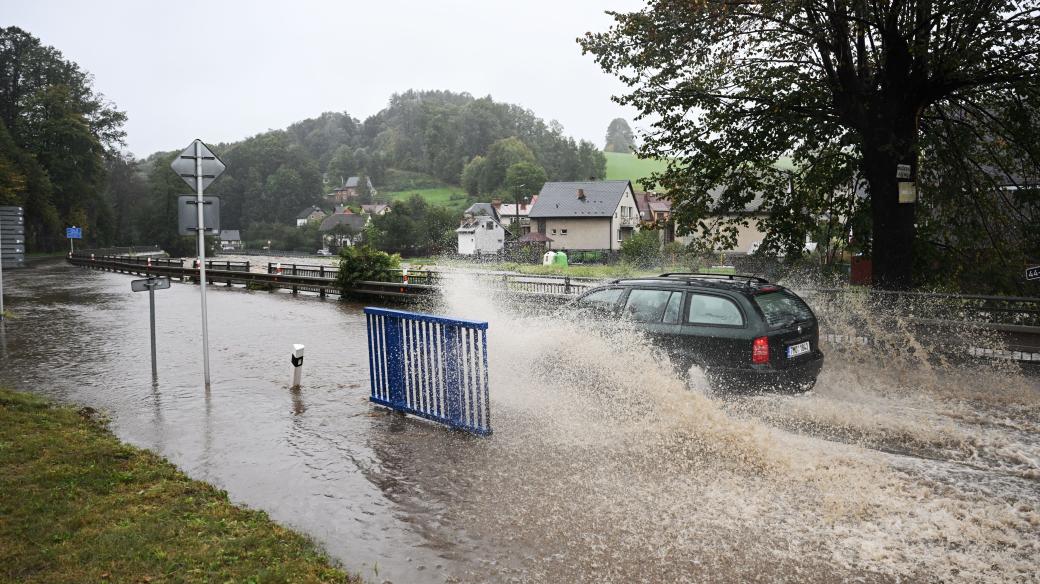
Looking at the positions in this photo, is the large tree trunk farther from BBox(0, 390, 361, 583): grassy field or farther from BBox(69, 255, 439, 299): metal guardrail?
BBox(69, 255, 439, 299): metal guardrail

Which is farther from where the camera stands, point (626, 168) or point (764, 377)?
point (626, 168)

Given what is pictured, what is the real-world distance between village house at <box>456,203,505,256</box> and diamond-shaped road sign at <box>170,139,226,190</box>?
71.6m

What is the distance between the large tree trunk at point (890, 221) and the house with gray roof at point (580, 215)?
5659cm

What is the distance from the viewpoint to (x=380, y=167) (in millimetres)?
168375

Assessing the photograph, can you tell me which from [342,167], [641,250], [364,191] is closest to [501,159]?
[364,191]

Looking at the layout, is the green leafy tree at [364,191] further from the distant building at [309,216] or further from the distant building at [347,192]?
the distant building at [309,216]

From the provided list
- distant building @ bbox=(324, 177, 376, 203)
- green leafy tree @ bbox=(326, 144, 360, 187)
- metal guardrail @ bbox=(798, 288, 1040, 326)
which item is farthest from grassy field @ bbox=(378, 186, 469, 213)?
metal guardrail @ bbox=(798, 288, 1040, 326)

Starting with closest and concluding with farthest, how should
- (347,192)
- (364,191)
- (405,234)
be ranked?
(405,234), (347,192), (364,191)

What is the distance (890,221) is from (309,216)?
130363 mm

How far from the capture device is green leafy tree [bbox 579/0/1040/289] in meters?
11.4

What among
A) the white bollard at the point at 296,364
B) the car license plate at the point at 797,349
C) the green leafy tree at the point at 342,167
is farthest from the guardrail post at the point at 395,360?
the green leafy tree at the point at 342,167

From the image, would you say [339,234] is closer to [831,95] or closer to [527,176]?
[527,176]

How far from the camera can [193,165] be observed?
9852mm

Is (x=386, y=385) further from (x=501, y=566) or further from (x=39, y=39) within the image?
(x=39, y=39)
